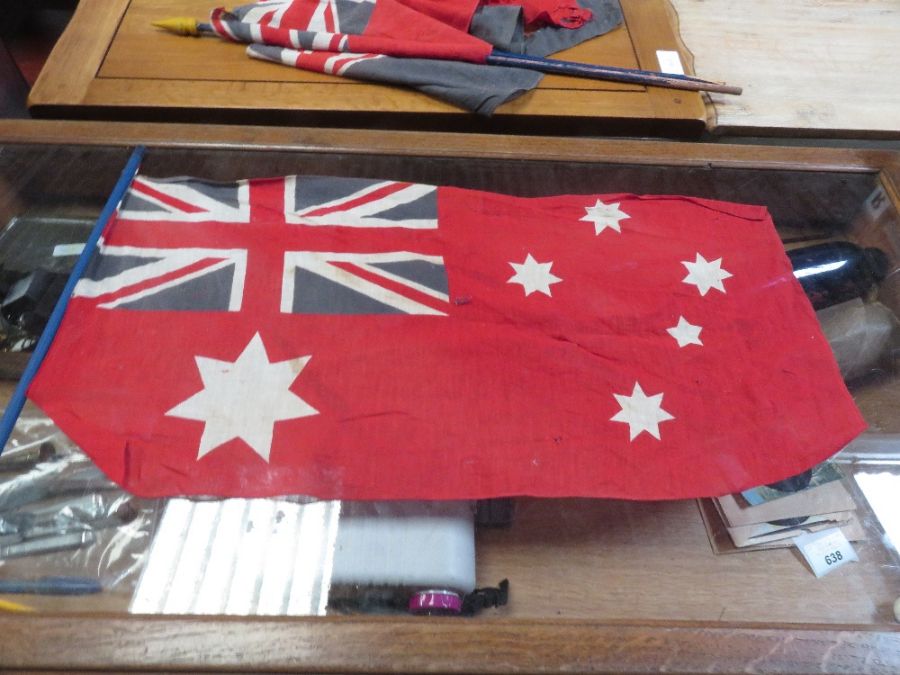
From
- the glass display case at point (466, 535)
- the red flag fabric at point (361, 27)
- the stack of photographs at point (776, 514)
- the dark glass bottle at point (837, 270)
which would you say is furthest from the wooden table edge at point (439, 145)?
the stack of photographs at point (776, 514)

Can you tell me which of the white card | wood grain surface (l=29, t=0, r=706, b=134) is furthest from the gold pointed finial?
the white card

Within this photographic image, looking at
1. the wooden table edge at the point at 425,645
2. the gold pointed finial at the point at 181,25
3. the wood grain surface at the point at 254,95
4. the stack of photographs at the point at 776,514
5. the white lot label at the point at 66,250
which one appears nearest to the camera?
the wooden table edge at the point at 425,645

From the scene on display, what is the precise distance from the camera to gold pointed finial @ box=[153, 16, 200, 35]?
119 cm

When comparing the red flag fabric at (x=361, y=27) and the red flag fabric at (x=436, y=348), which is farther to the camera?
the red flag fabric at (x=361, y=27)

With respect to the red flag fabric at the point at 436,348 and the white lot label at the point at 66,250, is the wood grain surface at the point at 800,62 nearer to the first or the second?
the red flag fabric at the point at 436,348

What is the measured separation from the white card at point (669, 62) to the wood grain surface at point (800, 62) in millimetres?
41

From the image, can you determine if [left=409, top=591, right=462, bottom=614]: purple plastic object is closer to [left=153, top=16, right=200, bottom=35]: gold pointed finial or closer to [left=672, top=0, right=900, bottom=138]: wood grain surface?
[left=672, top=0, right=900, bottom=138]: wood grain surface

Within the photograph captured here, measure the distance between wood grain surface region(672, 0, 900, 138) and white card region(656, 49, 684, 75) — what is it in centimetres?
4

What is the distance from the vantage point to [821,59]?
1288 millimetres

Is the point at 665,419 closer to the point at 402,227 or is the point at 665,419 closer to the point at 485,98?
the point at 402,227

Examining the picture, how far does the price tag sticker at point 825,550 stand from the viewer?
2.46ft

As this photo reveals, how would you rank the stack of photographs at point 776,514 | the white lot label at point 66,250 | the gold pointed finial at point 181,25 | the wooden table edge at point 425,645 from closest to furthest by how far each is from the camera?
the wooden table edge at point 425,645 < the stack of photographs at point 776,514 < the white lot label at point 66,250 < the gold pointed finial at point 181,25

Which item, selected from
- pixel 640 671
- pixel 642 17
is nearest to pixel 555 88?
pixel 642 17

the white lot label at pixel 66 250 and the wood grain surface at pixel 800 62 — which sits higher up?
the wood grain surface at pixel 800 62
